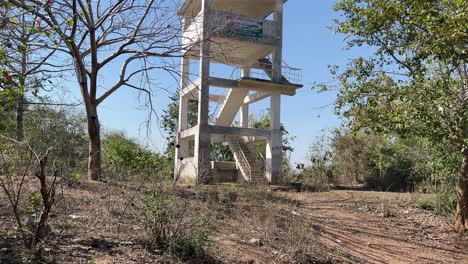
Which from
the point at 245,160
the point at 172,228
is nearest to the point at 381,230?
the point at 172,228

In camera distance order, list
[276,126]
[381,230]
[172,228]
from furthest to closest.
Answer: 1. [276,126]
2. [381,230]
3. [172,228]

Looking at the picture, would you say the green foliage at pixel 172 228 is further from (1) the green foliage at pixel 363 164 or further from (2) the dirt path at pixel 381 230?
(1) the green foliage at pixel 363 164

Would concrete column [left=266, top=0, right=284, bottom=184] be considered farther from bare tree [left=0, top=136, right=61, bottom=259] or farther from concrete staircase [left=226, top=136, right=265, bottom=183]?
bare tree [left=0, top=136, right=61, bottom=259]

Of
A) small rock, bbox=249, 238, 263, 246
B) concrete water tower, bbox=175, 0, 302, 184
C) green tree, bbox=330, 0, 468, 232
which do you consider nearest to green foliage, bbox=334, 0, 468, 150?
green tree, bbox=330, 0, 468, 232

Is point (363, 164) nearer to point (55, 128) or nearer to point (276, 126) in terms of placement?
point (276, 126)

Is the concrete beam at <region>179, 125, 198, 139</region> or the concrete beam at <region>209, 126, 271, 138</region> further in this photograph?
the concrete beam at <region>179, 125, 198, 139</region>

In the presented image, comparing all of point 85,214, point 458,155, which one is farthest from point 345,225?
point 85,214

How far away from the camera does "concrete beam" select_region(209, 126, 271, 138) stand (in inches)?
816

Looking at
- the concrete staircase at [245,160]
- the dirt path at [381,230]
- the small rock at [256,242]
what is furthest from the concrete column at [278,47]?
the small rock at [256,242]

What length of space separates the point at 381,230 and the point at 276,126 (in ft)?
38.0

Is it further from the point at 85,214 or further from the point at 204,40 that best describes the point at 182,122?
the point at 85,214

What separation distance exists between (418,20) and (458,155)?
4.67 metres

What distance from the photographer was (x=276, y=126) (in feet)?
72.5

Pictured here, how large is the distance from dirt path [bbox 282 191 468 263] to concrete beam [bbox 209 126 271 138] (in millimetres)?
6717
